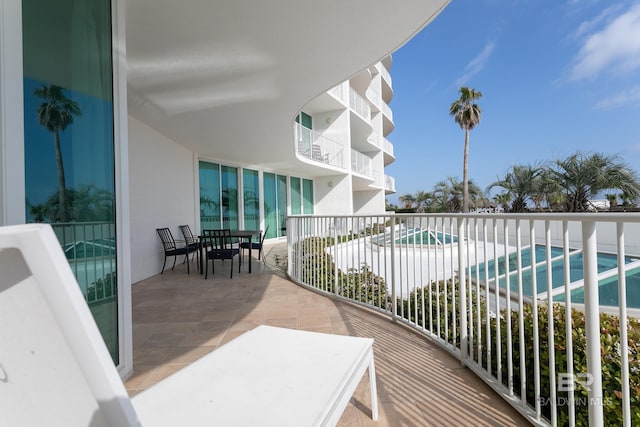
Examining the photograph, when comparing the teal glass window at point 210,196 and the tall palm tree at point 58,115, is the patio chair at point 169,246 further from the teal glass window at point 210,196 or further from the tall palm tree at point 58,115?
the tall palm tree at point 58,115

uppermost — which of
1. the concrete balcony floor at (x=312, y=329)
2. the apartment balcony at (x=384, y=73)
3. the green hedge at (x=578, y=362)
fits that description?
the apartment balcony at (x=384, y=73)

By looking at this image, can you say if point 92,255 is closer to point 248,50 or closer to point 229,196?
point 248,50

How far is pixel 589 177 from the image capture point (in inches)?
498

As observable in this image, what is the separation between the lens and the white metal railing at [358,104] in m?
12.1

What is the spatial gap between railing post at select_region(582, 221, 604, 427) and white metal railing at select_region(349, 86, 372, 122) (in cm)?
1165

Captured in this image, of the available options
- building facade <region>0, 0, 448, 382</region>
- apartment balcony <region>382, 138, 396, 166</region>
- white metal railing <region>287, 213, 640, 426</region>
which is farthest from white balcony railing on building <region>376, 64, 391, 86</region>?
white metal railing <region>287, 213, 640, 426</region>

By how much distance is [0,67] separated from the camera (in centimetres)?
120

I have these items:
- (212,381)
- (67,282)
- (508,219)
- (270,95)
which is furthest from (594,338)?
(270,95)

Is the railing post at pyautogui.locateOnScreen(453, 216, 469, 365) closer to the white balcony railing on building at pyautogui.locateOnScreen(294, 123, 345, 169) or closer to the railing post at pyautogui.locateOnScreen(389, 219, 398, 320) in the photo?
the railing post at pyautogui.locateOnScreen(389, 219, 398, 320)

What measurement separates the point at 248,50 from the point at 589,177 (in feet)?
53.4

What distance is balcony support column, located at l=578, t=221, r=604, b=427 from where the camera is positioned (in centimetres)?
111

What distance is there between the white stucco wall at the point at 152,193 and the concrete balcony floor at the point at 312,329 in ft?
A: 2.09

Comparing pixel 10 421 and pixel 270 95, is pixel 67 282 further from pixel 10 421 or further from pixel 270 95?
pixel 270 95

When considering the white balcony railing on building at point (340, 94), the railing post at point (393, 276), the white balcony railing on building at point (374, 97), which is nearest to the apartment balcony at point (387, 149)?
the white balcony railing on building at point (374, 97)
